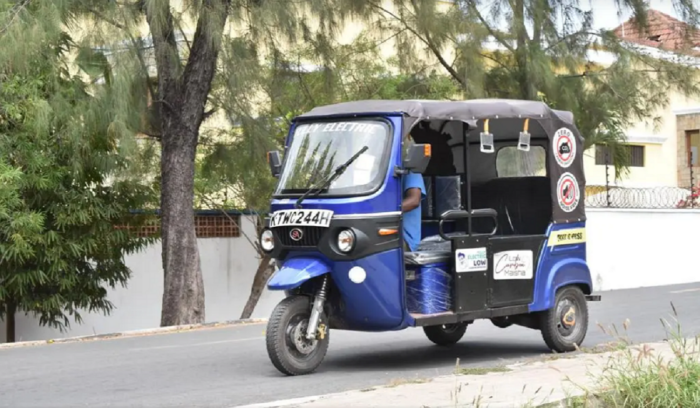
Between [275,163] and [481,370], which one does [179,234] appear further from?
[481,370]

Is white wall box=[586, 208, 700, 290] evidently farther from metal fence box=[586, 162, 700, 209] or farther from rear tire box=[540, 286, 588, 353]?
rear tire box=[540, 286, 588, 353]

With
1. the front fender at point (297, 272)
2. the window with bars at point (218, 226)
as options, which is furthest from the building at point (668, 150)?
the front fender at point (297, 272)

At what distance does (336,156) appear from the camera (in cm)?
1106

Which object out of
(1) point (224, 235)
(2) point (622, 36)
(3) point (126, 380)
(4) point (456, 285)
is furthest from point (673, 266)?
(3) point (126, 380)

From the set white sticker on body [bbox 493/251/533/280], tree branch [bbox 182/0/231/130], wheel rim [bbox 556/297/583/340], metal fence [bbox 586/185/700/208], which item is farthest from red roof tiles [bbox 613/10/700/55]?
white sticker on body [bbox 493/251/533/280]

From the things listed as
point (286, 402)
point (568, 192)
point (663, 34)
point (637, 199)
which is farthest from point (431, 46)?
point (286, 402)

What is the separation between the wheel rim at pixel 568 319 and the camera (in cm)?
1217

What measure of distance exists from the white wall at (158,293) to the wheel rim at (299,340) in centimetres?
973

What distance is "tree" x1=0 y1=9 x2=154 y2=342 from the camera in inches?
642

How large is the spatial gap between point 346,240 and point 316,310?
676 millimetres

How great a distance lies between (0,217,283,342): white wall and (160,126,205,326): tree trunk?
2254mm

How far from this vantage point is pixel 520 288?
11797mm

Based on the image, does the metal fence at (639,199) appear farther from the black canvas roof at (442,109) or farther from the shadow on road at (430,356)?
the black canvas roof at (442,109)

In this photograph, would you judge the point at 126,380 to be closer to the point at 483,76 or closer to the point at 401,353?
the point at 401,353
